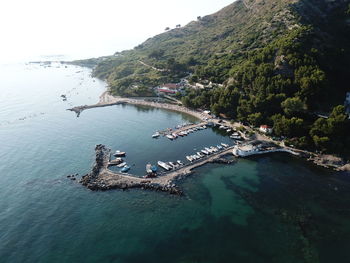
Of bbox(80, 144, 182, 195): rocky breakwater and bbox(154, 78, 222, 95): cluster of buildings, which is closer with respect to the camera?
bbox(80, 144, 182, 195): rocky breakwater

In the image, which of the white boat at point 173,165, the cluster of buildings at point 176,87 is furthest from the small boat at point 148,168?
the cluster of buildings at point 176,87

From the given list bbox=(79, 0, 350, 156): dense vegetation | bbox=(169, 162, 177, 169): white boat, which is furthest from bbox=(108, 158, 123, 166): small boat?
bbox=(79, 0, 350, 156): dense vegetation

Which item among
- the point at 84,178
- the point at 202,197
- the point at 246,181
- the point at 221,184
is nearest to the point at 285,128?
the point at 246,181

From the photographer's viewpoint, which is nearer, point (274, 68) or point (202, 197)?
point (202, 197)

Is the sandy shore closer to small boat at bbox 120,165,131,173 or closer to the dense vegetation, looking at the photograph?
the dense vegetation

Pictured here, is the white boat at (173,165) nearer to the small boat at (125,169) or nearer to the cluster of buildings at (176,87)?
the small boat at (125,169)

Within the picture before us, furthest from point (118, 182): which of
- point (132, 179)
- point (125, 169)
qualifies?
point (125, 169)

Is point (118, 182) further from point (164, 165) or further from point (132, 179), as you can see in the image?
point (164, 165)

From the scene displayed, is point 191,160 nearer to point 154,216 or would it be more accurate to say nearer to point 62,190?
point 154,216
